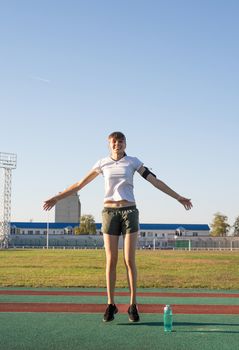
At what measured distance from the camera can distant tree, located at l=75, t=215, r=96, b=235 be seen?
121312 mm

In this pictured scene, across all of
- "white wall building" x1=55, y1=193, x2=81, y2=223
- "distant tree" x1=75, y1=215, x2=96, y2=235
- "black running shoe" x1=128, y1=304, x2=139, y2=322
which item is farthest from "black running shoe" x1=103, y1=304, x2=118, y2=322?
"white wall building" x1=55, y1=193, x2=81, y2=223

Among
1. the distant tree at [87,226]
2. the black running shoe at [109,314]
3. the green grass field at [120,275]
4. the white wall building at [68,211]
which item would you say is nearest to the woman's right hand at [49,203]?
the black running shoe at [109,314]

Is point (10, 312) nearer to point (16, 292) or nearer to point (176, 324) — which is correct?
point (176, 324)

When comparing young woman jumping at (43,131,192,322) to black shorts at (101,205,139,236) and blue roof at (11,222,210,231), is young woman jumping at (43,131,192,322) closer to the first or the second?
black shorts at (101,205,139,236)

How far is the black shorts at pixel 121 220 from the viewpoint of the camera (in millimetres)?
5285

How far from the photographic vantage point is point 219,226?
122 meters

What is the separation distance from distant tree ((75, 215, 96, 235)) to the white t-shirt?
117 metres

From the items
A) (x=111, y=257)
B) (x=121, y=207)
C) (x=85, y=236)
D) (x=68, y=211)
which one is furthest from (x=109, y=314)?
(x=68, y=211)

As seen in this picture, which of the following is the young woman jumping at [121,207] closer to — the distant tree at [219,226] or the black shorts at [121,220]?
the black shorts at [121,220]

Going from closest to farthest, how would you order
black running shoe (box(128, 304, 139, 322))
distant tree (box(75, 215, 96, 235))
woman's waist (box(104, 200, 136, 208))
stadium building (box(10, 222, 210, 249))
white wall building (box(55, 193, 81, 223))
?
1. black running shoe (box(128, 304, 139, 322))
2. woman's waist (box(104, 200, 136, 208))
3. stadium building (box(10, 222, 210, 249))
4. distant tree (box(75, 215, 96, 235))
5. white wall building (box(55, 193, 81, 223))

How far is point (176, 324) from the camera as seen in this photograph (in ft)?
17.0

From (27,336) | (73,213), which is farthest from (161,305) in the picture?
(73,213)

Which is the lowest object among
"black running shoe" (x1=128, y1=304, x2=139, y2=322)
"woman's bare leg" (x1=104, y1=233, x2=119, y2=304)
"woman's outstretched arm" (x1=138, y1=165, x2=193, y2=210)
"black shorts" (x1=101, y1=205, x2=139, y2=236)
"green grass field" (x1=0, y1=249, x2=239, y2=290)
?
"green grass field" (x1=0, y1=249, x2=239, y2=290)

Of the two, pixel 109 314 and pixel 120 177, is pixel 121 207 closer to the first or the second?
pixel 120 177
